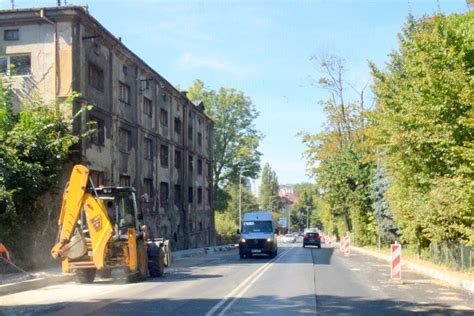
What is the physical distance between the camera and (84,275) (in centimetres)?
1808

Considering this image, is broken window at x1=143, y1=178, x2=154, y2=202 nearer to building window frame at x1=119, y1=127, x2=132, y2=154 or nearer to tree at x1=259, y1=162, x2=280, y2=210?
building window frame at x1=119, y1=127, x2=132, y2=154

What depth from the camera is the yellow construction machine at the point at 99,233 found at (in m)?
16.8

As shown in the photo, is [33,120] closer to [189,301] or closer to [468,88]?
[189,301]

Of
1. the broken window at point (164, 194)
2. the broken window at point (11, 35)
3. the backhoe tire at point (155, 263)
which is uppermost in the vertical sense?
the broken window at point (11, 35)

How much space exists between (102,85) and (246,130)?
46179 mm

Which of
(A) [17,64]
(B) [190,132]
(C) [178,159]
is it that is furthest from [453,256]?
(B) [190,132]

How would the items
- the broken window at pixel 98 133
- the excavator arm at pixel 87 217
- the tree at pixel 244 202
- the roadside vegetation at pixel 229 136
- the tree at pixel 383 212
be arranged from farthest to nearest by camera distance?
the tree at pixel 244 202 < the roadside vegetation at pixel 229 136 < the tree at pixel 383 212 < the broken window at pixel 98 133 < the excavator arm at pixel 87 217

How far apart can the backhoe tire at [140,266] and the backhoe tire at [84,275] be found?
45.7 inches

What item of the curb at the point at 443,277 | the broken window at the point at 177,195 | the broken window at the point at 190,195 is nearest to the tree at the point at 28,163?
the curb at the point at 443,277

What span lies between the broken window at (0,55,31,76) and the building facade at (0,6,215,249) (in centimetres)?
5

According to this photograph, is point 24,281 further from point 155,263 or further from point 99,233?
point 155,263

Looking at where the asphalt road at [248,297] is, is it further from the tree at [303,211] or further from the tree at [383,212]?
the tree at [303,211]

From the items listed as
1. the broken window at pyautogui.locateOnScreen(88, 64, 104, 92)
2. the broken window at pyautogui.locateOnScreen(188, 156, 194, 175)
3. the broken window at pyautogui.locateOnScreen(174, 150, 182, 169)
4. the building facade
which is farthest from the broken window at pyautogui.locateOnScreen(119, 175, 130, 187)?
the broken window at pyautogui.locateOnScreen(188, 156, 194, 175)

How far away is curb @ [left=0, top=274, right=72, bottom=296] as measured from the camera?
608 inches
